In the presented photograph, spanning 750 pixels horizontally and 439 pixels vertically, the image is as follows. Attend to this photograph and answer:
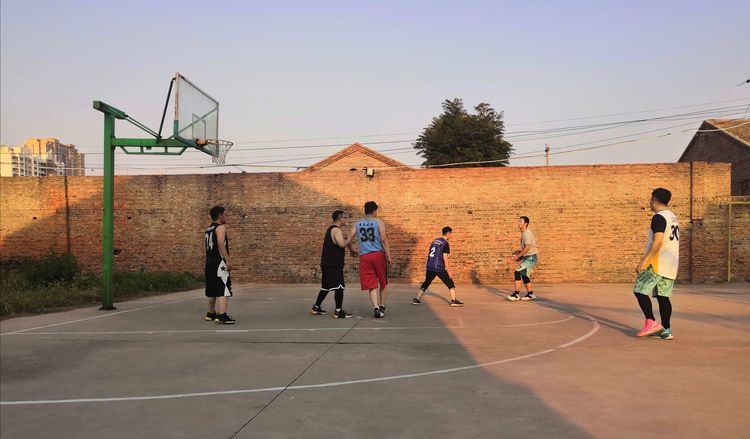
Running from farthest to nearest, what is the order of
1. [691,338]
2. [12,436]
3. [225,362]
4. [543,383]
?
[691,338] → [225,362] → [543,383] → [12,436]

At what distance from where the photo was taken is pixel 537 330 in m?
7.68

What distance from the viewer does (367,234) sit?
357 inches

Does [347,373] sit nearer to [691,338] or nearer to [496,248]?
[691,338]

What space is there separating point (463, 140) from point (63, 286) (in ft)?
113

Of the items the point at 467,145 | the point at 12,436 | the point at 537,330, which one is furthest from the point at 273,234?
the point at 467,145

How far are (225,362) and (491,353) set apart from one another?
2.94 m

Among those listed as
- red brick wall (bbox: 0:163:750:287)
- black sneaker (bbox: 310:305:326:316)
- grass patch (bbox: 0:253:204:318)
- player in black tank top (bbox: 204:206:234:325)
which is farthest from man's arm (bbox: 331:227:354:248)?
red brick wall (bbox: 0:163:750:287)

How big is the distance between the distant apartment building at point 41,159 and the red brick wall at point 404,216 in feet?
36.6

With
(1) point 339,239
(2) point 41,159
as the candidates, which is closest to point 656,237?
(1) point 339,239

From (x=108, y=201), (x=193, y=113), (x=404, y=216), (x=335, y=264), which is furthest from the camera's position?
(x=404, y=216)

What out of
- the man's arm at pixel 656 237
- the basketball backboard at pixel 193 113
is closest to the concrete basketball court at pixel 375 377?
the man's arm at pixel 656 237

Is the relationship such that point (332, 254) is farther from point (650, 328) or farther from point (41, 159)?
point (41, 159)

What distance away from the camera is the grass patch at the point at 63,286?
10.3m

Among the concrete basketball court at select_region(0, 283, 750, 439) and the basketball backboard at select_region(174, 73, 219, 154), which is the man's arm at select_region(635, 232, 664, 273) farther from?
the basketball backboard at select_region(174, 73, 219, 154)
